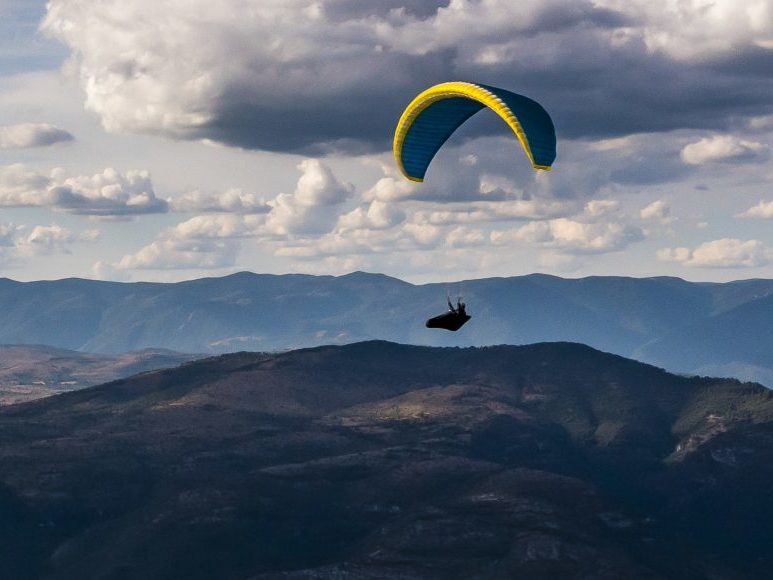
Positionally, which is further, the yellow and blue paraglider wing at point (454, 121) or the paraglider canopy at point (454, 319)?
the yellow and blue paraglider wing at point (454, 121)

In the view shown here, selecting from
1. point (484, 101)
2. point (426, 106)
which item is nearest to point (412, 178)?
point (426, 106)

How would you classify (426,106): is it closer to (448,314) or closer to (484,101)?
(484,101)

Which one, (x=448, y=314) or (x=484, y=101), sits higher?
(x=484, y=101)

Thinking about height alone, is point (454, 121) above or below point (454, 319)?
above

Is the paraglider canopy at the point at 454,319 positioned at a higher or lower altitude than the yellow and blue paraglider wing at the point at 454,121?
lower

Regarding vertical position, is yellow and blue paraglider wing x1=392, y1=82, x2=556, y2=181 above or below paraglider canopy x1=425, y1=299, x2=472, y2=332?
above

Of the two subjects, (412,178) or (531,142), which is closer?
(531,142)

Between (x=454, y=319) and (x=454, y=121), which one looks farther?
(x=454, y=121)

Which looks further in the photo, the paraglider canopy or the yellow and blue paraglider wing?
the yellow and blue paraglider wing
